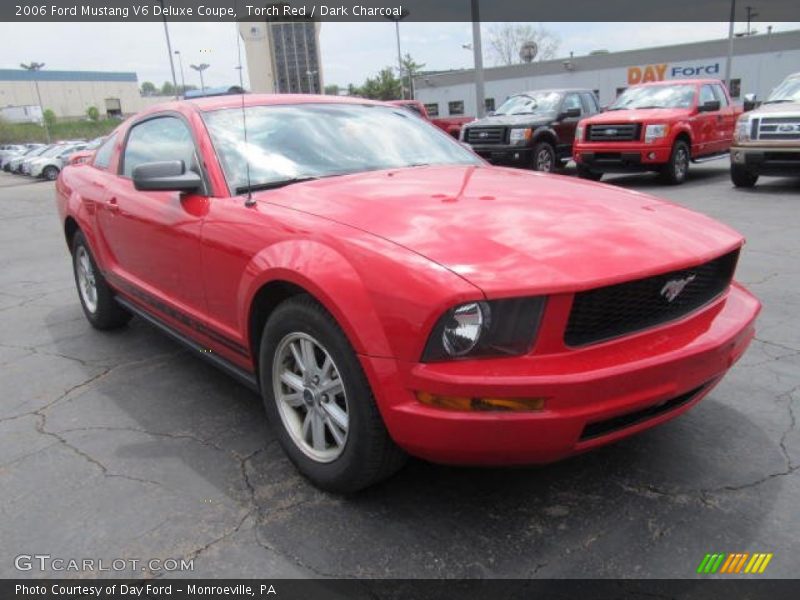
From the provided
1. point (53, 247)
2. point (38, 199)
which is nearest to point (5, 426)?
point (53, 247)

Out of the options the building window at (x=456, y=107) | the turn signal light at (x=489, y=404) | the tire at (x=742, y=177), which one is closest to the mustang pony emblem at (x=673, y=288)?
the turn signal light at (x=489, y=404)

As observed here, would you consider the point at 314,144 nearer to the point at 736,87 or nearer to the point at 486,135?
the point at 486,135

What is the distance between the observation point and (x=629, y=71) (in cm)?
3856

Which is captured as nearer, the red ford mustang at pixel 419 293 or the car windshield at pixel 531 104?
the red ford mustang at pixel 419 293

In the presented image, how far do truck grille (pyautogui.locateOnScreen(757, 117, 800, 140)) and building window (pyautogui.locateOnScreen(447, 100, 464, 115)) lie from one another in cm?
3669

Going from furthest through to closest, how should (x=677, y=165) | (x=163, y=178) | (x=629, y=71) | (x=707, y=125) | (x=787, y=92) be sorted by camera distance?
(x=629, y=71) < (x=707, y=125) < (x=677, y=165) < (x=787, y=92) < (x=163, y=178)

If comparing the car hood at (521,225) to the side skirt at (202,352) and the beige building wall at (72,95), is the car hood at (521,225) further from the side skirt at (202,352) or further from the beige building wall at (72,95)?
the beige building wall at (72,95)

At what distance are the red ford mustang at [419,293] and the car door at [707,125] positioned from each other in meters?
9.94

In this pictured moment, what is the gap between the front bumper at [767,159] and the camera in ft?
31.2

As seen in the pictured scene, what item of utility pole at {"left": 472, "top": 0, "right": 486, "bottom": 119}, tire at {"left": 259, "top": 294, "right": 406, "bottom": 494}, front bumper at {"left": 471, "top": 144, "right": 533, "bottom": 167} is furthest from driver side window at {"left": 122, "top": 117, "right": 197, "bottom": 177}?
utility pole at {"left": 472, "top": 0, "right": 486, "bottom": 119}

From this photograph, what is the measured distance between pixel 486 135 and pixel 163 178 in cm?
1099

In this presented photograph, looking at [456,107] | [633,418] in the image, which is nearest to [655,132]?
→ [633,418]

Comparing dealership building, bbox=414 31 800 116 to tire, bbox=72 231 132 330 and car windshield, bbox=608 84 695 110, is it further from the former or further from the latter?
tire, bbox=72 231 132 330

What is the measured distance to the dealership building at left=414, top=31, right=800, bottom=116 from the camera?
33812 mm
